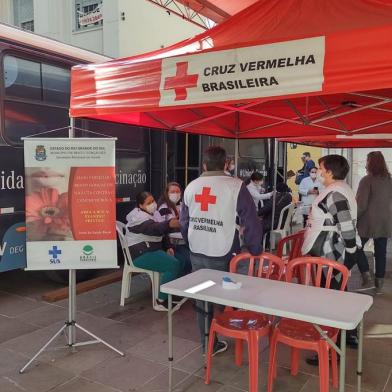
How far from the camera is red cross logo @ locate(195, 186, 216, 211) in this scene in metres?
3.26

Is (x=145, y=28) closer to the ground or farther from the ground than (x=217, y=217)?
farther from the ground

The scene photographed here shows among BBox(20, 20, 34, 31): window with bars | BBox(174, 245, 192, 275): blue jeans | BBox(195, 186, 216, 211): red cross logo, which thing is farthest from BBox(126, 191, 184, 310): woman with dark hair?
BBox(20, 20, 34, 31): window with bars

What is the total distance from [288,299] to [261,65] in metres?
1.36

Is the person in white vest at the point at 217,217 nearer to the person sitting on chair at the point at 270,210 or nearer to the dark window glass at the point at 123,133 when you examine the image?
the dark window glass at the point at 123,133

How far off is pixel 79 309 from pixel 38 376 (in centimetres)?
135

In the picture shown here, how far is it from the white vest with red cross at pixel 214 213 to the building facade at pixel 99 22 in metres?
10.2

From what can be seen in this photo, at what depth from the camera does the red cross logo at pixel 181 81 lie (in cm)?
281

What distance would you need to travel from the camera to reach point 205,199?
3289 mm

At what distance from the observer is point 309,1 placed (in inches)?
118

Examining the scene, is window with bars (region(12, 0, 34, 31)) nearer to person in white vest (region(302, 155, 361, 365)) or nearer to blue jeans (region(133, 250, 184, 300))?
blue jeans (region(133, 250, 184, 300))

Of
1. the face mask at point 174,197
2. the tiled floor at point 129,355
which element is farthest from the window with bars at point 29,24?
the tiled floor at point 129,355

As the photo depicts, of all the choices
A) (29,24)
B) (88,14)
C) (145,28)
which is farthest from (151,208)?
(29,24)

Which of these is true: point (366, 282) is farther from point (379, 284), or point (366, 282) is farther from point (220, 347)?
point (220, 347)

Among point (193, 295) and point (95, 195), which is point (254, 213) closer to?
point (193, 295)
